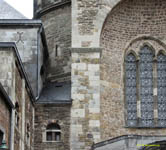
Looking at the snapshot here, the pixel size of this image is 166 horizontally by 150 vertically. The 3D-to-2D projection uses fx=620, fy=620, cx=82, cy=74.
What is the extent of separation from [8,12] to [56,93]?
16.1ft

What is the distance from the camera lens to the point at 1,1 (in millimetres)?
31625

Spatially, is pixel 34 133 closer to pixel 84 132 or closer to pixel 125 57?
pixel 84 132

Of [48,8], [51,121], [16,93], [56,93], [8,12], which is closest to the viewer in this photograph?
[16,93]

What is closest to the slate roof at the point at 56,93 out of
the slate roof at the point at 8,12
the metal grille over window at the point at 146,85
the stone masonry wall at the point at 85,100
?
the stone masonry wall at the point at 85,100

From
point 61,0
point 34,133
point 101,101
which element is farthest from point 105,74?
point 61,0

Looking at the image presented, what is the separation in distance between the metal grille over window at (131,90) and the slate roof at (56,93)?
277 cm

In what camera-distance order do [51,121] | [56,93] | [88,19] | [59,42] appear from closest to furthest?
[51,121]
[88,19]
[56,93]
[59,42]

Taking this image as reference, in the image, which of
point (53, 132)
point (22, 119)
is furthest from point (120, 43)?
point (22, 119)

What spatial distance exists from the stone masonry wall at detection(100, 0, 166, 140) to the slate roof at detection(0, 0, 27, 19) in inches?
183

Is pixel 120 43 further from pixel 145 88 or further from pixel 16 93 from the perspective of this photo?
pixel 16 93

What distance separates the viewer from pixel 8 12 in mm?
30562

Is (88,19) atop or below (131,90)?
atop

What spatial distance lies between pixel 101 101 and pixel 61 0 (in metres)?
7.95

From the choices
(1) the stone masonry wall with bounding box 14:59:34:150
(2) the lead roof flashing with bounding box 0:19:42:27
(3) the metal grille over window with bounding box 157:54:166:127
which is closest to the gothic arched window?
(1) the stone masonry wall with bounding box 14:59:34:150
